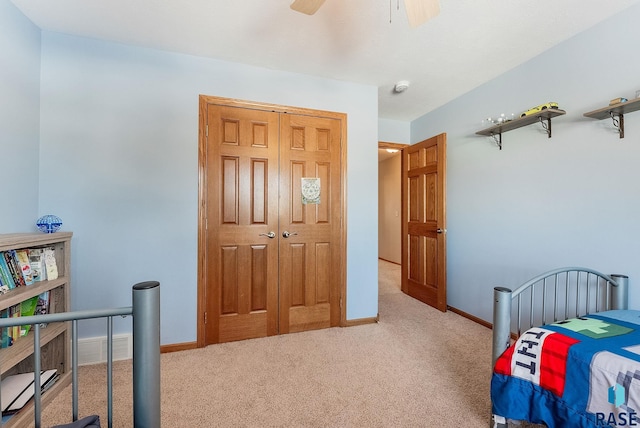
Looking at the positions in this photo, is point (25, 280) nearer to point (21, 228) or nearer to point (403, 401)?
point (21, 228)

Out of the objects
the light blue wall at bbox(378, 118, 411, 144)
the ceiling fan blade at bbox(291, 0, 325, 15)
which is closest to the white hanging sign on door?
the ceiling fan blade at bbox(291, 0, 325, 15)

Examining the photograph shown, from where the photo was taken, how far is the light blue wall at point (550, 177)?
197 centimetres

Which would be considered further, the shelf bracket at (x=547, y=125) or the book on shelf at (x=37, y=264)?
the shelf bracket at (x=547, y=125)

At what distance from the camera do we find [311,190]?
286 centimetres

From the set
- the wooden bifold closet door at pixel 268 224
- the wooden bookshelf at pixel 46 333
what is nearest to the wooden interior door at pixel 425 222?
the wooden bifold closet door at pixel 268 224

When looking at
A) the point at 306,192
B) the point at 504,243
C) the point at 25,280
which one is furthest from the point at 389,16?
the point at 25,280

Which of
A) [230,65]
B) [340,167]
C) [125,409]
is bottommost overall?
[125,409]

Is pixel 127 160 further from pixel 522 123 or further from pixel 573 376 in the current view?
pixel 522 123

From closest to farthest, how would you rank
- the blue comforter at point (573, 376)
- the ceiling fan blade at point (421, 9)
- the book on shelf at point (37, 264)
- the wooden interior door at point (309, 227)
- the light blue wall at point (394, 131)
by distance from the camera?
the blue comforter at point (573, 376)
the ceiling fan blade at point (421, 9)
the book on shelf at point (37, 264)
the wooden interior door at point (309, 227)
the light blue wall at point (394, 131)

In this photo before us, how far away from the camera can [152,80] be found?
2.40m

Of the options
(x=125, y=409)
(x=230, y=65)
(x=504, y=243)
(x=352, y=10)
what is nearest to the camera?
(x=125, y=409)

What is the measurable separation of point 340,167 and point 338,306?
4.59 ft

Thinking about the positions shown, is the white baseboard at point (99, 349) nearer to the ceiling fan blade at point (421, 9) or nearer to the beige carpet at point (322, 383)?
the beige carpet at point (322, 383)

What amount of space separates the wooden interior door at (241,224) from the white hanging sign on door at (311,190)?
0.27 metres
